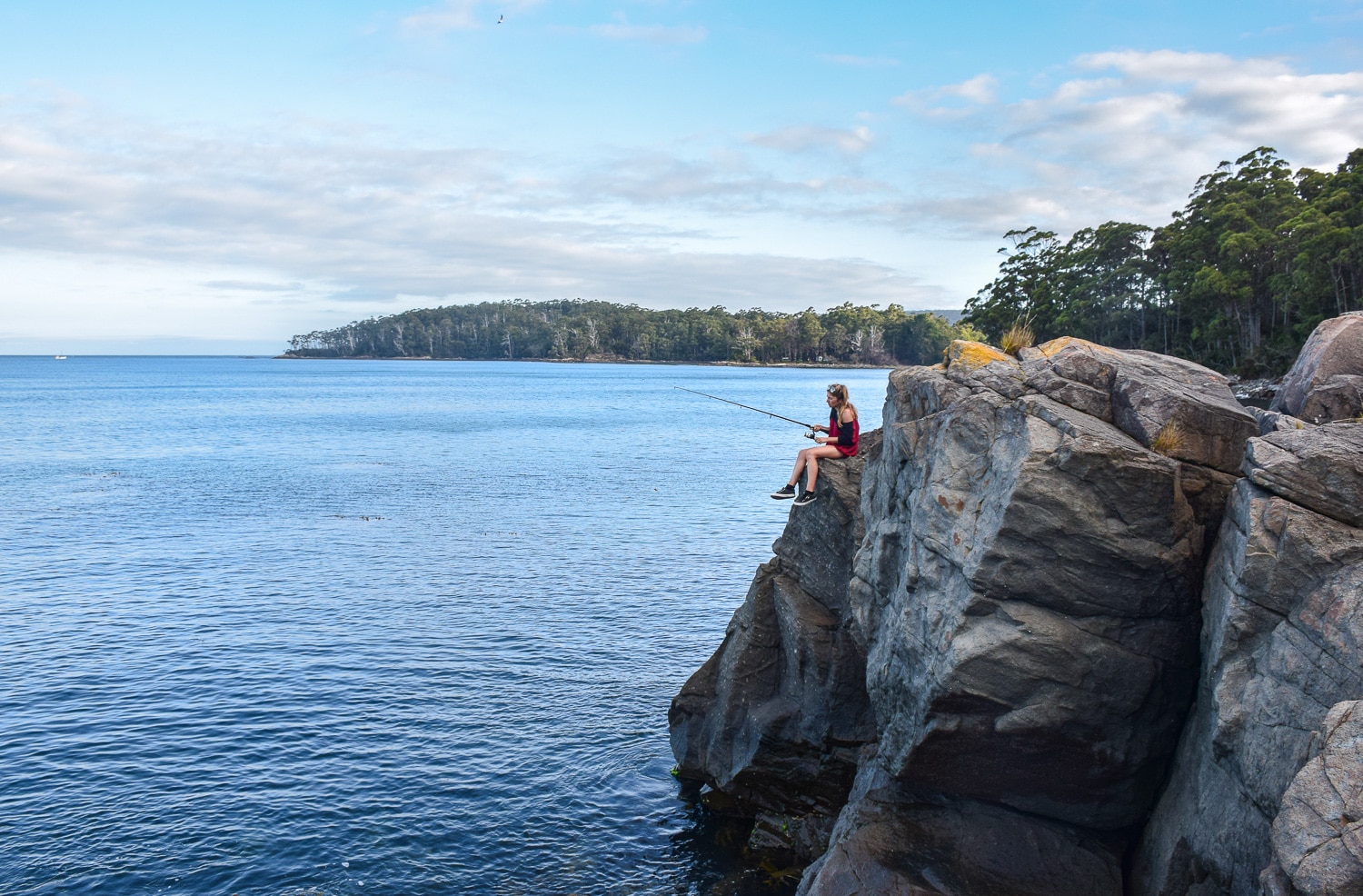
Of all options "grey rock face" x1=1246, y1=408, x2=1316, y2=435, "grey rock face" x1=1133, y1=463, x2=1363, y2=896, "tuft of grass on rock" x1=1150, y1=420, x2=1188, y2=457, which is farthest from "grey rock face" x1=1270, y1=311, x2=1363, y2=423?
"grey rock face" x1=1133, y1=463, x2=1363, y2=896

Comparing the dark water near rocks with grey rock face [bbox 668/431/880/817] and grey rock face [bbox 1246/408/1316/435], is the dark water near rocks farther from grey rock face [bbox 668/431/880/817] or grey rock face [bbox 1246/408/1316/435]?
grey rock face [bbox 1246/408/1316/435]

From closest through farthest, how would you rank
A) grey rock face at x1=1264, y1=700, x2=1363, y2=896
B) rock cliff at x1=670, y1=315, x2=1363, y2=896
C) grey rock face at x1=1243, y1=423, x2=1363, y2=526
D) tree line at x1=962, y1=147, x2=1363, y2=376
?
grey rock face at x1=1264, y1=700, x2=1363, y2=896 < rock cliff at x1=670, y1=315, x2=1363, y2=896 < grey rock face at x1=1243, y1=423, x2=1363, y2=526 < tree line at x1=962, y1=147, x2=1363, y2=376

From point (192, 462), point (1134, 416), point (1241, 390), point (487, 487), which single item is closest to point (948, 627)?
point (1134, 416)

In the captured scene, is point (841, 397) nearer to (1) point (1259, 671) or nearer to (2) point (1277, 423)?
(2) point (1277, 423)

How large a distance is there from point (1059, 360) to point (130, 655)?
84.4ft

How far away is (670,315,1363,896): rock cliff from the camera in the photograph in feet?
33.7

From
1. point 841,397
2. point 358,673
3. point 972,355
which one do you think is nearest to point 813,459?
point 841,397

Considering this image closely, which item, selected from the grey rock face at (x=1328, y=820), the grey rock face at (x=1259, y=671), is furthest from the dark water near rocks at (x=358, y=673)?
the grey rock face at (x=1328, y=820)

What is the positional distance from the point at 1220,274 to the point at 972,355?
70324 millimetres

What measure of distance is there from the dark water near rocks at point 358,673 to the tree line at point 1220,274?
105 ft

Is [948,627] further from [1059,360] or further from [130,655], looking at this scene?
[130,655]

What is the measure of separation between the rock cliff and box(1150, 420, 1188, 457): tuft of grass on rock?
3cm

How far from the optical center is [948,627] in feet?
43.5

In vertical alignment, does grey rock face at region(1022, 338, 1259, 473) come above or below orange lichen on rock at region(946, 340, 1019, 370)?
below
